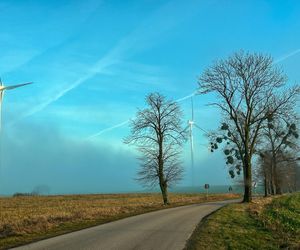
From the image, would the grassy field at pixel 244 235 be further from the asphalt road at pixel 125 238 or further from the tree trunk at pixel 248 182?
the tree trunk at pixel 248 182

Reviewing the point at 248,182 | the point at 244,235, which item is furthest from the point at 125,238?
the point at 248,182

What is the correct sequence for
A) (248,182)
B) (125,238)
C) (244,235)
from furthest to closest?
(248,182) → (244,235) → (125,238)

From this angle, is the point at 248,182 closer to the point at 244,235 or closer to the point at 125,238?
the point at 244,235

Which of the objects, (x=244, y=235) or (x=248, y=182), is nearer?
(x=244, y=235)

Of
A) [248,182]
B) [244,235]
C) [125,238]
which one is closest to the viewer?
[125,238]

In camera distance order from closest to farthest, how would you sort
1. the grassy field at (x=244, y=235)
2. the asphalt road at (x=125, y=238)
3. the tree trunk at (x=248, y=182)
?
the asphalt road at (x=125, y=238), the grassy field at (x=244, y=235), the tree trunk at (x=248, y=182)

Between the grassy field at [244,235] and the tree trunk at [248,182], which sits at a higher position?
the tree trunk at [248,182]

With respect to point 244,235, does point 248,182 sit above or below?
above

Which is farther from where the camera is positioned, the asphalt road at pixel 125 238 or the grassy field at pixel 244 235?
the grassy field at pixel 244 235

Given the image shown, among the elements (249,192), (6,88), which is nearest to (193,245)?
(6,88)

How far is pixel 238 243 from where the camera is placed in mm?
15711

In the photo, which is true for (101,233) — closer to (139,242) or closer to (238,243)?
(139,242)

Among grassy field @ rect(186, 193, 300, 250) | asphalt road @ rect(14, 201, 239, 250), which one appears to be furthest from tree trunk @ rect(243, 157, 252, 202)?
asphalt road @ rect(14, 201, 239, 250)

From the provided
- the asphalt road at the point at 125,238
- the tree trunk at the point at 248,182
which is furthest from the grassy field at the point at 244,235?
the tree trunk at the point at 248,182
